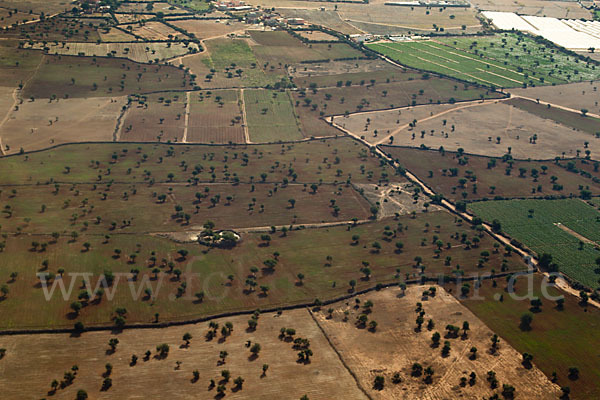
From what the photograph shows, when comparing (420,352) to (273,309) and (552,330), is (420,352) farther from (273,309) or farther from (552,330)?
(273,309)

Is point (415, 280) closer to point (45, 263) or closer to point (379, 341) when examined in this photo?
point (379, 341)

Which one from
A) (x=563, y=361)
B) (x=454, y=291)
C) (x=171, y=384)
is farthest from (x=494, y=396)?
(x=171, y=384)

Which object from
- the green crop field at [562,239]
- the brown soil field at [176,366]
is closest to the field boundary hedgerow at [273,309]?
the brown soil field at [176,366]

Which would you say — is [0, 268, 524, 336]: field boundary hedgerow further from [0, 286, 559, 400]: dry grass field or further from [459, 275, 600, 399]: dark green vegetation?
[459, 275, 600, 399]: dark green vegetation

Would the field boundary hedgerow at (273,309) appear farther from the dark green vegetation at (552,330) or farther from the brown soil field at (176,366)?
the dark green vegetation at (552,330)

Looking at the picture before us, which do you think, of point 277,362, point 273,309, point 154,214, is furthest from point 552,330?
point 154,214

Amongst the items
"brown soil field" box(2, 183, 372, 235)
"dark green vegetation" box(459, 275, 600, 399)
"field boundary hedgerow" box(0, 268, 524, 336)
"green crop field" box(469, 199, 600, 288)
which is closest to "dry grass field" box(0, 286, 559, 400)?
"field boundary hedgerow" box(0, 268, 524, 336)

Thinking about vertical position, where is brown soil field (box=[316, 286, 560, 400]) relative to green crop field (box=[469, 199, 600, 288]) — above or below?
below
